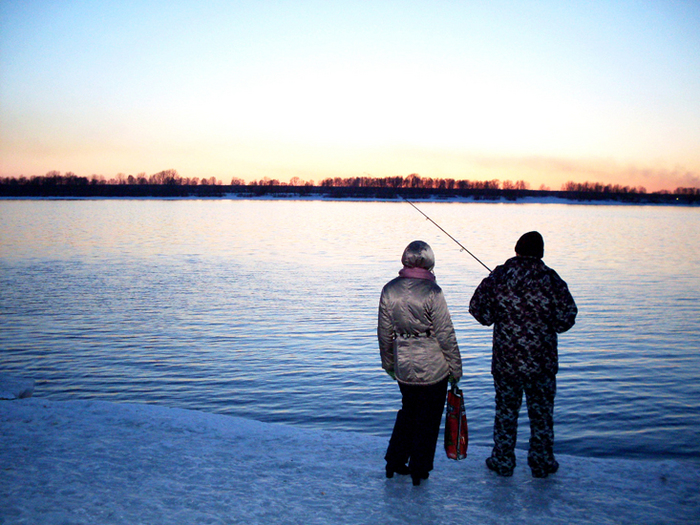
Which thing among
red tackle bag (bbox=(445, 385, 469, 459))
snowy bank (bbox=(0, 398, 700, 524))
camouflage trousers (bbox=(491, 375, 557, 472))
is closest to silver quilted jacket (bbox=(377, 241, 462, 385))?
red tackle bag (bbox=(445, 385, 469, 459))

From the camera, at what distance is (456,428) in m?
4.42

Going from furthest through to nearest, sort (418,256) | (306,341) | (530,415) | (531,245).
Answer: (306,341), (530,415), (531,245), (418,256)

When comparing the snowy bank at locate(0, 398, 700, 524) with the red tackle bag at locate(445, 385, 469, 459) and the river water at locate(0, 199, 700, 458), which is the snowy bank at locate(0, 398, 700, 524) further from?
the river water at locate(0, 199, 700, 458)

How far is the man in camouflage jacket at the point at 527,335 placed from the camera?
4.16 m

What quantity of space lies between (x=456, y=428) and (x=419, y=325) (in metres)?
0.91

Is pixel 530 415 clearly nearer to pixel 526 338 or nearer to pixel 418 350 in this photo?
pixel 526 338

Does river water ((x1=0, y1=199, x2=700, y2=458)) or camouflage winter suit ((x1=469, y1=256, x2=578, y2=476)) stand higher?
camouflage winter suit ((x1=469, y1=256, x2=578, y2=476))

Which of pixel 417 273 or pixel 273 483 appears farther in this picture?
pixel 273 483

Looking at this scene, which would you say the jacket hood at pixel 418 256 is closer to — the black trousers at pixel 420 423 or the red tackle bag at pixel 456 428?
the black trousers at pixel 420 423

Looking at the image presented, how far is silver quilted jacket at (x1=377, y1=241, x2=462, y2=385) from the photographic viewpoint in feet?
13.2

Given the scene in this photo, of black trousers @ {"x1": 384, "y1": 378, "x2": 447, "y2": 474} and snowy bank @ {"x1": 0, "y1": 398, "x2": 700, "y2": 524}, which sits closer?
snowy bank @ {"x1": 0, "y1": 398, "x2": 700, "y2": 524}

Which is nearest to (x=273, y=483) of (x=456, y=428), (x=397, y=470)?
(x=397, y=470)

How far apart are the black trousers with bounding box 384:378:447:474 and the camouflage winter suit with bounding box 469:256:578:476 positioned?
18.3 inches

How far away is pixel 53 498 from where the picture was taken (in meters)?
3.89
